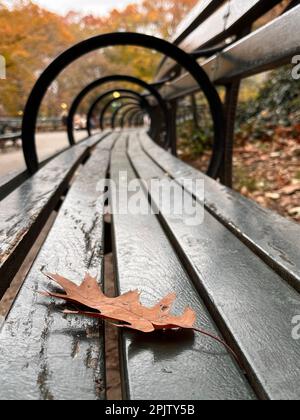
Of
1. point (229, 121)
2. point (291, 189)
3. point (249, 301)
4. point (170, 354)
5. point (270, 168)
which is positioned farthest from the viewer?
point (270, 168)

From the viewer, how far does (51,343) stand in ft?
1.67

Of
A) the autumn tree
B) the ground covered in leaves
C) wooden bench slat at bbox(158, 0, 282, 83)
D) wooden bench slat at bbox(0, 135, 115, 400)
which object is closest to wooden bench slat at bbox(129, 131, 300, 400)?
wooden bench slat at bbox(0, 135, 115, 400)

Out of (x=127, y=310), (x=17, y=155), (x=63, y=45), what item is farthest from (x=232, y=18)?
(x=63, y=45)

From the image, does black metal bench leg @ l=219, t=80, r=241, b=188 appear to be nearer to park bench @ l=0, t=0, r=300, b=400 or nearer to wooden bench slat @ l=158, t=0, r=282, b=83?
wooden bench slat @ l=158, t=0, r=282, b=83

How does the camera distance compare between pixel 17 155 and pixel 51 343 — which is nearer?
pixel 51 343

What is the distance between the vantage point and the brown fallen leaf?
540mm

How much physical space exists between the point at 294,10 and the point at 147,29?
25.1 m

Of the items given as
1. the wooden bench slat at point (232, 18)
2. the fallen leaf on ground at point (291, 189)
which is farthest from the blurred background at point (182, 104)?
the wooden bench slat at point (232, 18)

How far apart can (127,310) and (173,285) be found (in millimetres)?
127

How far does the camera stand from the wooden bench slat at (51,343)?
434 millimetres

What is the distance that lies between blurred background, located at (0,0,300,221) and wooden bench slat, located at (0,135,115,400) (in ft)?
4.28

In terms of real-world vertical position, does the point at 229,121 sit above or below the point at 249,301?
above

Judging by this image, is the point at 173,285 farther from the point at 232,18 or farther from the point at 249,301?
the point at 232,18
